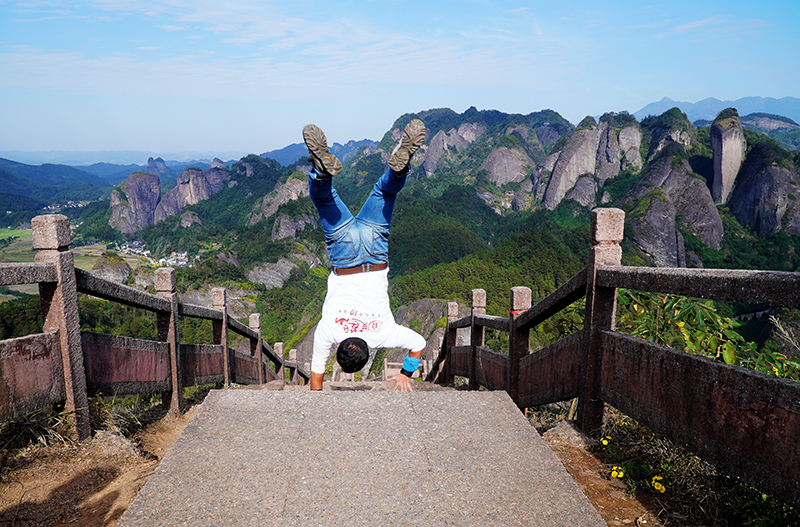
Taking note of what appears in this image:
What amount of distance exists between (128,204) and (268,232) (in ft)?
230

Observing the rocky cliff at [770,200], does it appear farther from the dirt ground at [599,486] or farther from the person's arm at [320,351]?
the person's arm at [320,351]

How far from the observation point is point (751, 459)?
179 centimetres

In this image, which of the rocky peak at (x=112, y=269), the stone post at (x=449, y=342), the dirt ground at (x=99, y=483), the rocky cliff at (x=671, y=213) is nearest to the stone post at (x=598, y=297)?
the dirt ground at (x=99, y=483)

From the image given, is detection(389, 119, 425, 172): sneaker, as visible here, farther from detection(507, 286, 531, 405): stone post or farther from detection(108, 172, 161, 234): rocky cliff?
detection(108, 172, 161, 234): rocky cliff

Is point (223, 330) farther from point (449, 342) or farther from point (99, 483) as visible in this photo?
point (99, 483)

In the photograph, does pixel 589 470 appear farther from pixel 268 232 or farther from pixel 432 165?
pixel 432 165

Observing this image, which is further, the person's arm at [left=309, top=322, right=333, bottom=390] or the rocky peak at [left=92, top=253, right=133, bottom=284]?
the rocky peak at [left=92, top=253, right=133, bottom=284]

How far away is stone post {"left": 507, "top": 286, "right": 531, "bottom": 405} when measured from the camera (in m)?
3.97

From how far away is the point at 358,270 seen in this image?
3750 mm

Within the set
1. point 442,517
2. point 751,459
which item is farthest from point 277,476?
point 751,459

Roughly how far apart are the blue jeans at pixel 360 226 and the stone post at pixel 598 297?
1.50m

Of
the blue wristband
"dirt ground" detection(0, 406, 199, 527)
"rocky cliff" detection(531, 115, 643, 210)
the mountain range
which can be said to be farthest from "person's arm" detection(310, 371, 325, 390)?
"rocky cliff" detection(531, 115, 643, 210)

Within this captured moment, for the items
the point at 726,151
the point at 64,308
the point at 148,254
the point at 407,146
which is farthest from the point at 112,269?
the point at 726,151

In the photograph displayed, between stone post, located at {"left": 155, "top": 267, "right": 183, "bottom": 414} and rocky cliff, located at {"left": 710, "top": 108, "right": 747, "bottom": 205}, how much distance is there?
9944 centimetres
